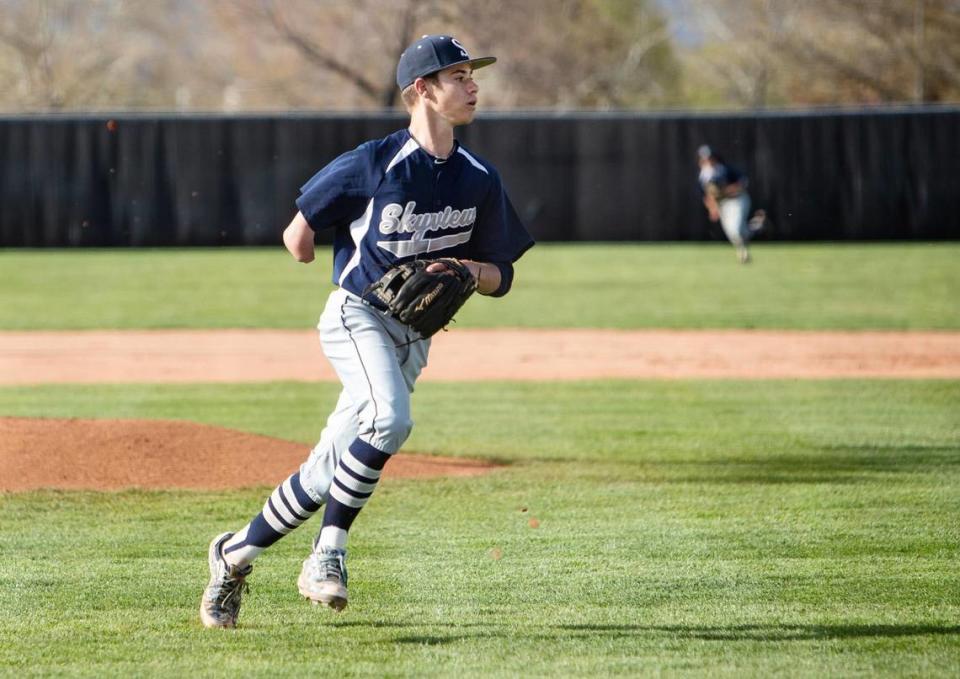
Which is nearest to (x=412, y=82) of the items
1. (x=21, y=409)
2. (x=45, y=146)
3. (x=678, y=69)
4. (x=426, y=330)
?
(x=426, y=330)

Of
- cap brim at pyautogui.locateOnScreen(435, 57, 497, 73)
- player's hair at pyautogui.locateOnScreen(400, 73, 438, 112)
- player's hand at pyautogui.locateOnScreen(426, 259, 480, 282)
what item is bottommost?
player's hand at pyautogui.locateOnScreen(426, 259, 480, 282)

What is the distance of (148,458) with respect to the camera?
23.3 ft

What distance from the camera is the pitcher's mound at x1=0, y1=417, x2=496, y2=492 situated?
6789 mm

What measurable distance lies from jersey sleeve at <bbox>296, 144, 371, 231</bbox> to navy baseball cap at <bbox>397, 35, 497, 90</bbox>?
29cm

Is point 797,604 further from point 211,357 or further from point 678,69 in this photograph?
point 678,69

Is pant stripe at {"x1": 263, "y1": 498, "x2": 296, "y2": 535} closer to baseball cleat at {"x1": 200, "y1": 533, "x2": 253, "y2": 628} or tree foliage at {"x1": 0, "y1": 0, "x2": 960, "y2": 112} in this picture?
baseball cleat at {"x1": 200, "y1": 533, "x2": 253, "y2": 628}

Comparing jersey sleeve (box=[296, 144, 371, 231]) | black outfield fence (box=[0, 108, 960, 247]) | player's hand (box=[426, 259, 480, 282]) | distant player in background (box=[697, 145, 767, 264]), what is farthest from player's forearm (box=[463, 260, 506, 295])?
black outfield fence (box=[0, 108, 960, 247])

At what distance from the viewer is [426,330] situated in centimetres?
442

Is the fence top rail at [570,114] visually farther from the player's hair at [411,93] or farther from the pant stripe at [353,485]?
the pant stripe at [353,485]

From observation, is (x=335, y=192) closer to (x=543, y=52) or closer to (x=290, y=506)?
(x=290, y=506)

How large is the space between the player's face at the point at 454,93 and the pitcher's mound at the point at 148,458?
293 cm

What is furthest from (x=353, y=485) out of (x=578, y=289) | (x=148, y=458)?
(x=578, y=289)

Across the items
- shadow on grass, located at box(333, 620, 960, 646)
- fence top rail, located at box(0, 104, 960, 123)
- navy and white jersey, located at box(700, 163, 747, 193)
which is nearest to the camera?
shadow on grass, located at box(333, 620, 960, 646)

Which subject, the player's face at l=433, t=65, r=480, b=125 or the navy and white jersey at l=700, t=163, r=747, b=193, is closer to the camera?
the player's face at l=433, t=65, r=480, b=125
